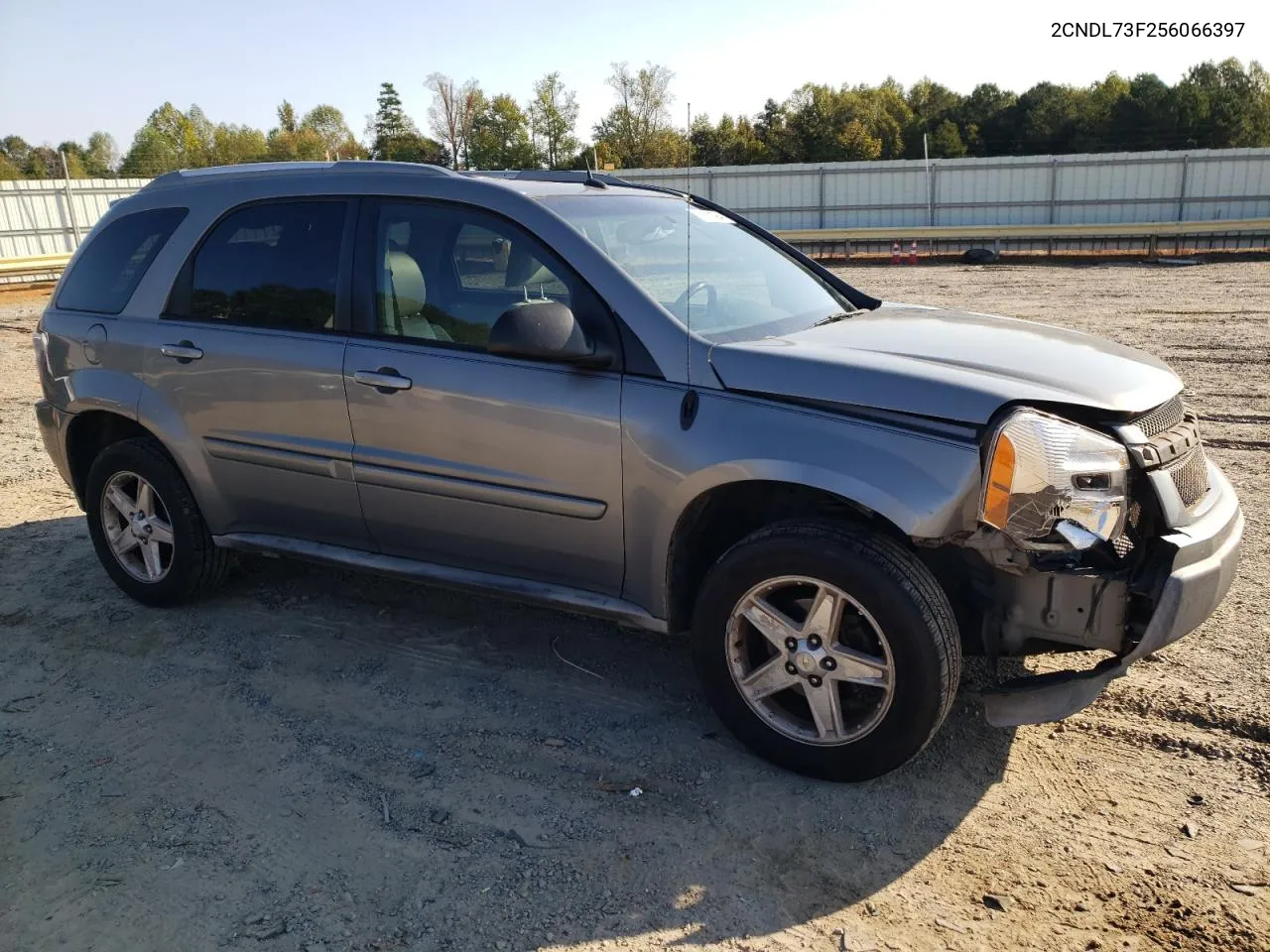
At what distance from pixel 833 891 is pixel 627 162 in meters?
38.8

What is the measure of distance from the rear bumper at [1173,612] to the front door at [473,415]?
4.61 ft

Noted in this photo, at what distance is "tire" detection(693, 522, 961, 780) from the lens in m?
3.01

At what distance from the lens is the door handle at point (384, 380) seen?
386 centimetres

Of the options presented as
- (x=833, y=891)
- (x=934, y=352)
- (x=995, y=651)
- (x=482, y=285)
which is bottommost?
(x=833, y=891)

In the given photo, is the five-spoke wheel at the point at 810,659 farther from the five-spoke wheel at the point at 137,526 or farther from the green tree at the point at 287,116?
the green tree at the point at 287,116

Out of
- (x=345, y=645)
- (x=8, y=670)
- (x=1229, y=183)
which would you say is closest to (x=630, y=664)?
(x=345, y=645)

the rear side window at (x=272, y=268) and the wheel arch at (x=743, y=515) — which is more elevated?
the rear side window at (x=272, y=268)

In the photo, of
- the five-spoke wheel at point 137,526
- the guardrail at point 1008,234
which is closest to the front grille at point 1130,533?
the five-spoke wheel at point 137,526

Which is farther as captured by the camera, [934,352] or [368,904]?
[934,352]

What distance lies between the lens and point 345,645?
4410 mm

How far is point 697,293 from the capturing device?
12.4 ft

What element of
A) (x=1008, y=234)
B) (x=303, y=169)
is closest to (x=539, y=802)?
(x=303, y=169)

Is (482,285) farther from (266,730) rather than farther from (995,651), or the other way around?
(995,651)

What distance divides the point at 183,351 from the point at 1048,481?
3.62m
